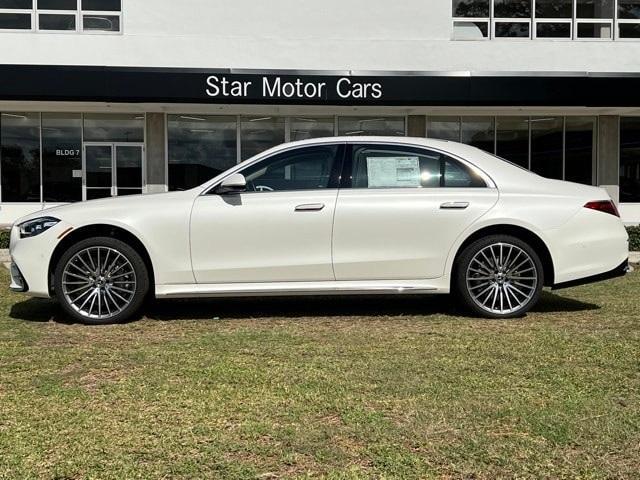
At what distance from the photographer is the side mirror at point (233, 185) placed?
582 cm

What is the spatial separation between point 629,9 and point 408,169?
1480 centimetres

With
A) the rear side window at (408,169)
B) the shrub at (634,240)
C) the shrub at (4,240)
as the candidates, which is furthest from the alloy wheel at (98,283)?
the shrub at (634,240)

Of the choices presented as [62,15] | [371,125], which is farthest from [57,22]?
[371,125]

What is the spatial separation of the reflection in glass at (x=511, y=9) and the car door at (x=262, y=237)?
13.8 meters

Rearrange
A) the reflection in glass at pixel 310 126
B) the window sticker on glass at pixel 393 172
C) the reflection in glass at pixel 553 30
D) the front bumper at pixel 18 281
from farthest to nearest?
1. the reflection in glass at pixel 310 126
2. the reflection in glass at pixel 553 30
3. the window sticker on glass at pixel 393 172
4. the front bumper at pixel 18 281

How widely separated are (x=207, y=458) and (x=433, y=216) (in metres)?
3.52

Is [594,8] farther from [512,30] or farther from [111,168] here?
[111,168]

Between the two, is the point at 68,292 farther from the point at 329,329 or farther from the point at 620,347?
the point at 620,347

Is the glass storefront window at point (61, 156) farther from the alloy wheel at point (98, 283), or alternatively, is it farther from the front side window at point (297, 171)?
the front side window at point (297, 171)

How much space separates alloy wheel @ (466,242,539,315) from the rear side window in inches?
25.9

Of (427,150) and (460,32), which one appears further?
(460,32)

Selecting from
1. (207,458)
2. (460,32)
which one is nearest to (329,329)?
(207,458)

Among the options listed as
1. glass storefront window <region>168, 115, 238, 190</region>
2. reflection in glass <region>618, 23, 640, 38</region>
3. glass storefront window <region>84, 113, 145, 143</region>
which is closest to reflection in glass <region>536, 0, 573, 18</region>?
reflection in glass <region>618, 23, 640, 38</region>

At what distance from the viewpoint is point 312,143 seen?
620 cm
